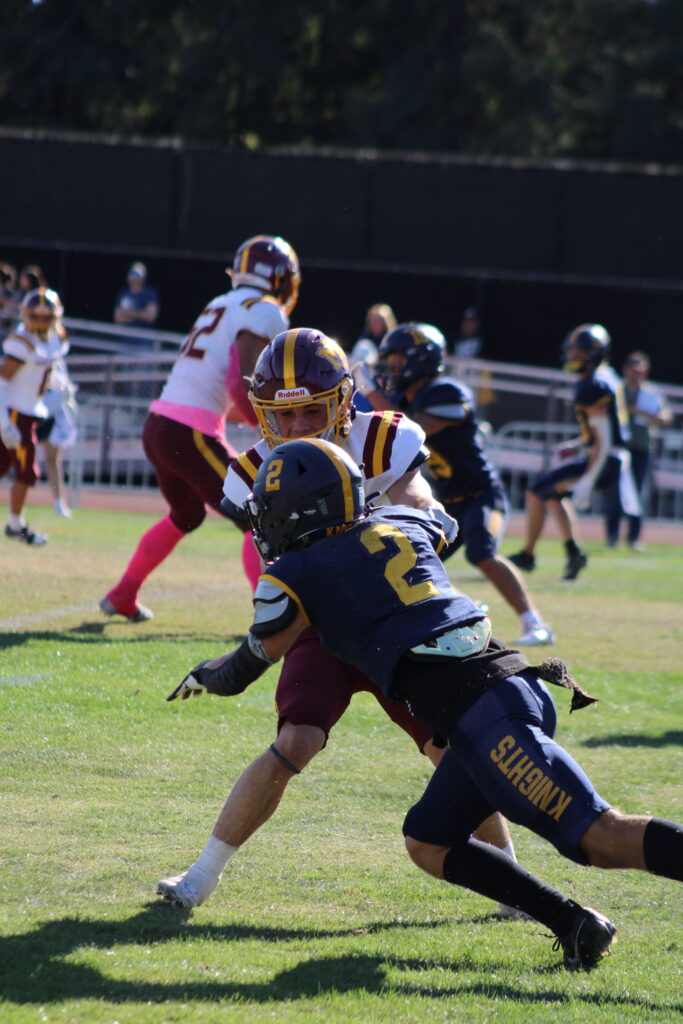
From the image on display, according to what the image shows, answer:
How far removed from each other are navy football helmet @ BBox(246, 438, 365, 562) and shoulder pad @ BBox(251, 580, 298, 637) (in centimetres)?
16

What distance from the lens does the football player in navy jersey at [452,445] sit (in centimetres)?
738

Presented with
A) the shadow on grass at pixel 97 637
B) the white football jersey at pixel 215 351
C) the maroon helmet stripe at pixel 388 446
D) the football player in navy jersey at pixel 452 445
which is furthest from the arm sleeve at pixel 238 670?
the football player in navy jersey at pixel 452 445

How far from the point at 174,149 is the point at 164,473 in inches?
527

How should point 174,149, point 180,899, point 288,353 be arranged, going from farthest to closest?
point 174,149
point 288,353
point 180,899

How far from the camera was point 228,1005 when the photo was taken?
3.20m

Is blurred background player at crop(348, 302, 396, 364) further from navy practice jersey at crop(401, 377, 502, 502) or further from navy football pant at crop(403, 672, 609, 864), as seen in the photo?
navy football pant at crop(403, 672, 609, 864)

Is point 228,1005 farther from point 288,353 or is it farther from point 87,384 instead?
point 87,384

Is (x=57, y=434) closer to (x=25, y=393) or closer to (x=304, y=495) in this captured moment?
(x=25, y=393)

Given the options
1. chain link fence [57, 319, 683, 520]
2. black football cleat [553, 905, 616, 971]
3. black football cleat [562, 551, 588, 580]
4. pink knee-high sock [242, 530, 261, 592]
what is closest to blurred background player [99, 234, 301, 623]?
pink knee-high sock [242, 530, 261, 592]

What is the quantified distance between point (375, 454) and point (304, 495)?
803mm

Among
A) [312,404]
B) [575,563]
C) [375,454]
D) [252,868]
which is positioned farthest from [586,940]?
[575,563]

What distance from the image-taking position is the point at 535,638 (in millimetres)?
Result: 7574

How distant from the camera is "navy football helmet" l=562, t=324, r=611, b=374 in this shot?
11.2 meters

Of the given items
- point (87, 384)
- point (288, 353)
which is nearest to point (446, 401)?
point (288, 353)
